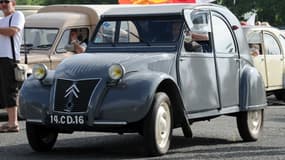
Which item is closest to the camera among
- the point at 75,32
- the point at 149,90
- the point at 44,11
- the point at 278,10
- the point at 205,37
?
the point at 149,90

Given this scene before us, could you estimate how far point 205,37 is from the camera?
392 inches

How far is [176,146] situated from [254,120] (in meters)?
1.37

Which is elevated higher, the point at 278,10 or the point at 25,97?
the point at 25,97

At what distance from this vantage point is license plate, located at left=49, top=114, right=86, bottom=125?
845 cm

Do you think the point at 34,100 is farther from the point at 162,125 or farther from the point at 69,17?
the point at 69,17

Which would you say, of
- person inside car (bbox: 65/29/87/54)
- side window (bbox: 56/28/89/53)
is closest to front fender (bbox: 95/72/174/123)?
person inside car (bbox: 65/29/87/54)

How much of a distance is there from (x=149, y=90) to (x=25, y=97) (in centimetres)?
144

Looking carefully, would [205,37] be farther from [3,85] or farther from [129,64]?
[3,85]

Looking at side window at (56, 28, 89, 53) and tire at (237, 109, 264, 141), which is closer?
tire at (237, 109, 264, 141)

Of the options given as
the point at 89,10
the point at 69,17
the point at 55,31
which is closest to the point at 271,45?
the point at 89,10

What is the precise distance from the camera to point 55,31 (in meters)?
14.2

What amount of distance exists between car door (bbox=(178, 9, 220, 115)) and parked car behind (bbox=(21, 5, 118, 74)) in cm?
444

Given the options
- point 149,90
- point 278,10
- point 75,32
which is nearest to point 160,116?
point 149,90

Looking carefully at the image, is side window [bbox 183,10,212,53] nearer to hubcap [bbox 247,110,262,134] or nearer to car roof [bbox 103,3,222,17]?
car roof [bbox 103,3,222,17]
